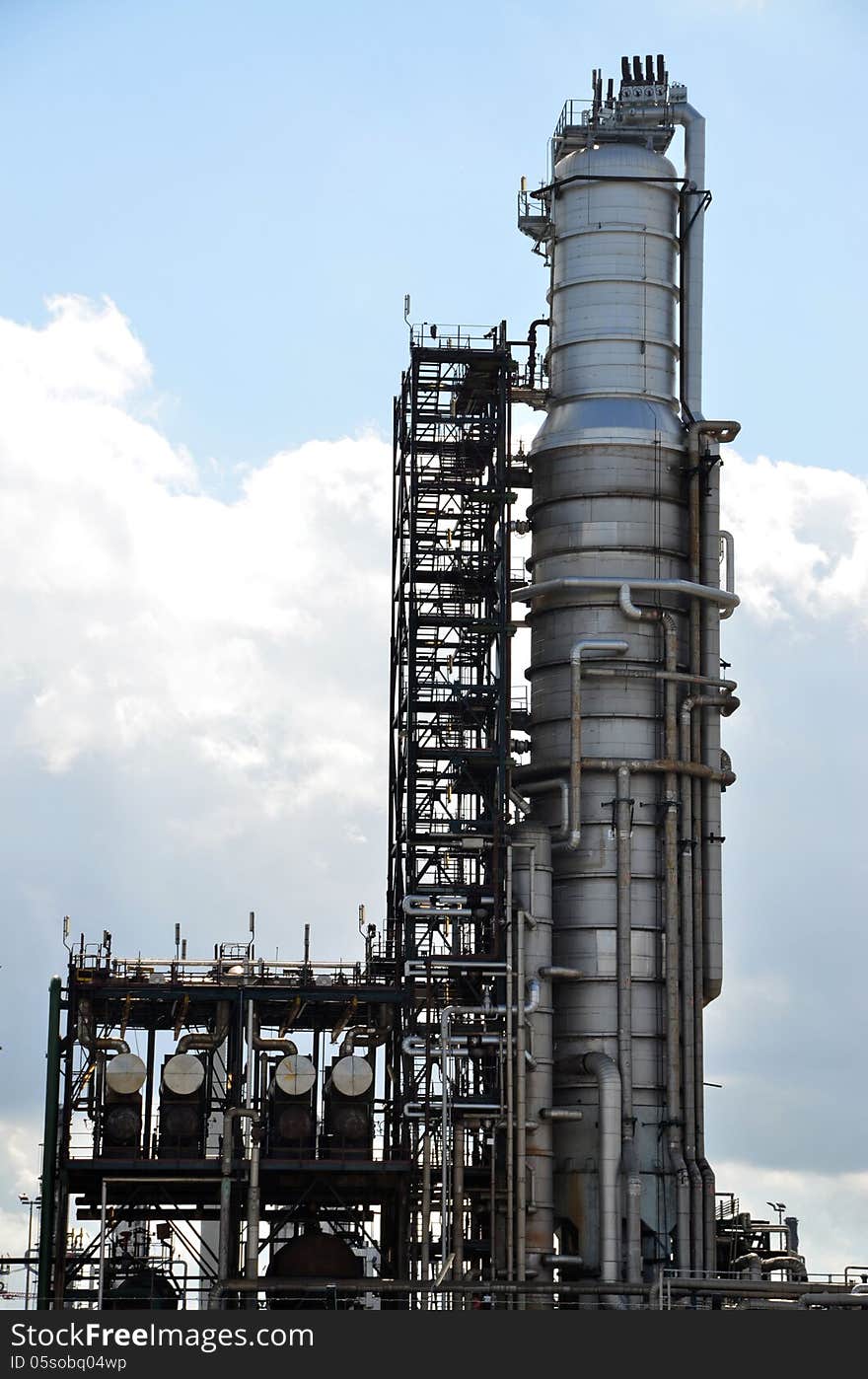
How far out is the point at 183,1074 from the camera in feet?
266

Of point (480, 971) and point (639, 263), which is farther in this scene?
point (639, 263)

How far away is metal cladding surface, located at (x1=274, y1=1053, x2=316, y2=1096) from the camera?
81062mm

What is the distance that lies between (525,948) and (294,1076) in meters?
8.19

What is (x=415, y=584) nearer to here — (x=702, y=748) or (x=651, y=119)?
(x=702, y=748)

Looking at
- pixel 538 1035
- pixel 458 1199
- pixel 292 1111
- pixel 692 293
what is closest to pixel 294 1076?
pixel 292 1111

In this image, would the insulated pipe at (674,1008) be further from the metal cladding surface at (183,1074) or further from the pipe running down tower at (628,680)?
the metal cladding surface at (183,1074)

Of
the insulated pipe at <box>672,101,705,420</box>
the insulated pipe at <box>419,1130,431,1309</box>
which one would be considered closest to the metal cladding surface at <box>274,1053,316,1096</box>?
the insulated pipe at <box>419,1130,431,1309</box>

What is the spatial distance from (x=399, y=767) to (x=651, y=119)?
79.9 ft

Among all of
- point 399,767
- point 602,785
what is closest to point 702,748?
point 602,785

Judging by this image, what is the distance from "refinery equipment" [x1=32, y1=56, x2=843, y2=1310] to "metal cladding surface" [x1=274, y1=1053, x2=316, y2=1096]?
0.11m

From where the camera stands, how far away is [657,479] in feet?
292

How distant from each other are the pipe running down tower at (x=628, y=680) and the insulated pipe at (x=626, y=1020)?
70 millimetres

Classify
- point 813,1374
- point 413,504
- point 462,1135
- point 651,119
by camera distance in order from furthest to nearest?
point 651,119 → point 413,504 → point 462,1135 → point 813,1374

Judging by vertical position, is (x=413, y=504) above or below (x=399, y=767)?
above
